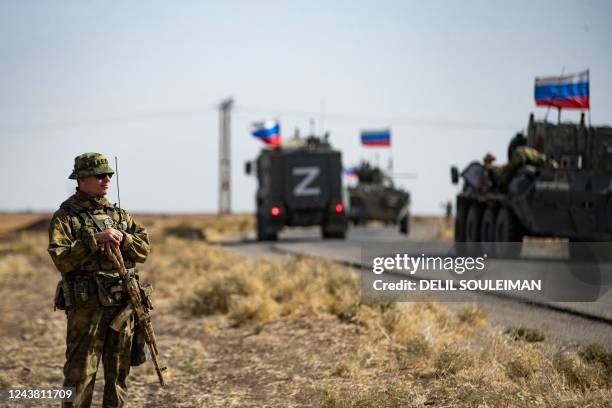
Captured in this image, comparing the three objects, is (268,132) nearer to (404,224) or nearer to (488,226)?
(404,224)

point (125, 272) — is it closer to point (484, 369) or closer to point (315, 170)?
point (484, 369)

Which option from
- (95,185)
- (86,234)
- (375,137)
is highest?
(375,137)

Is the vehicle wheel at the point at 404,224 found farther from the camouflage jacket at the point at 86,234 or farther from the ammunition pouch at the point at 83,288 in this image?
the ammunition pouch at the point at 83,288

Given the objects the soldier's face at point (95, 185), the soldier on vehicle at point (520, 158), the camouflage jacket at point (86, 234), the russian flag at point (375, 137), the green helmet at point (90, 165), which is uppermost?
the russian flag at point (375, 137)

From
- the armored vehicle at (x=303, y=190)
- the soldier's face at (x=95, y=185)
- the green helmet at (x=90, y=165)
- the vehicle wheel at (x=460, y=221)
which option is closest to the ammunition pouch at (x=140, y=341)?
the soldier's face at (x=95, y=185)

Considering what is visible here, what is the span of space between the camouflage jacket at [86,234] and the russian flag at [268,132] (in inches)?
1127

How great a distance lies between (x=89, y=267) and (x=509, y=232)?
12.9m

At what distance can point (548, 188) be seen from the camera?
56.0 feet

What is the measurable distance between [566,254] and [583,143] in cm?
209

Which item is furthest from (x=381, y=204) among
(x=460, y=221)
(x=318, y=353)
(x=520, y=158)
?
(x=318, y=353)

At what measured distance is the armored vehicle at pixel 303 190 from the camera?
2806 centimetres

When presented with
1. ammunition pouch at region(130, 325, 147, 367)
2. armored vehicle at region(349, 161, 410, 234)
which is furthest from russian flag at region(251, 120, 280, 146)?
ammunition pouch at region(130, 325, 147, 367)

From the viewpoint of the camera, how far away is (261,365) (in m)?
9.01

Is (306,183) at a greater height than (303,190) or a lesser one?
greater
